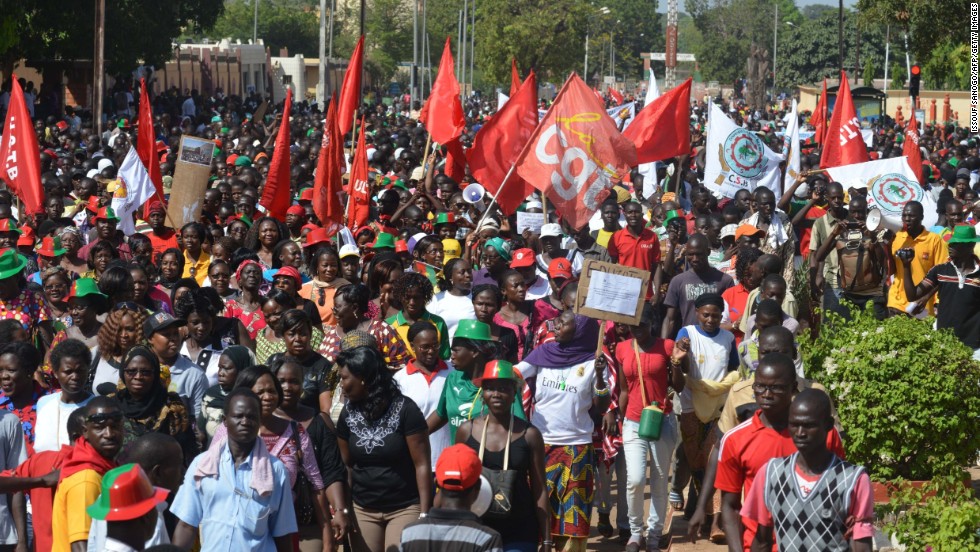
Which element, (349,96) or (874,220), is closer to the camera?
(874,220)

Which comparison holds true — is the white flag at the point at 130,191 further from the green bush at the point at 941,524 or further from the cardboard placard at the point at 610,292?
the green bush at the point at 941,524

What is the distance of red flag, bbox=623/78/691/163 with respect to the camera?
14375 mm

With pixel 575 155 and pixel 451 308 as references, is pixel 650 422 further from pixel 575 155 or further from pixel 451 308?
pixel 575 155

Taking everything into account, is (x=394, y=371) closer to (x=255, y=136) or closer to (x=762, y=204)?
(x=762, y=204)

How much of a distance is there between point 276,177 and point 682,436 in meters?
5.97

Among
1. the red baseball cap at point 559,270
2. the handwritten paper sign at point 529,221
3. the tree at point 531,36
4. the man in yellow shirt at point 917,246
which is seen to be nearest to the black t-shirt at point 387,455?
the red baseball cap at point 559,270

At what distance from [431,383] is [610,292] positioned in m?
1.09

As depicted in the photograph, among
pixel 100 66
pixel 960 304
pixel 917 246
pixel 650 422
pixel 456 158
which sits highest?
pixel 100 66

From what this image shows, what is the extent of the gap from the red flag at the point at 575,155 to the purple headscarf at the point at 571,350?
12.5 feet

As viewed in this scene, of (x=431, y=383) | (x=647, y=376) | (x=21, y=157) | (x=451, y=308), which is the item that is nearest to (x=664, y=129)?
(x=21, y=157)

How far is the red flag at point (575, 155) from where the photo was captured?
11500 millimetres

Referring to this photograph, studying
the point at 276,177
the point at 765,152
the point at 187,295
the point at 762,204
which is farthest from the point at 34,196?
the point at 765,152

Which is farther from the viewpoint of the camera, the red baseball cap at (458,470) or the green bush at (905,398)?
the green bush at (905,398)

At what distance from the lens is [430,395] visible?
23.2ft
